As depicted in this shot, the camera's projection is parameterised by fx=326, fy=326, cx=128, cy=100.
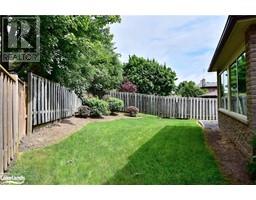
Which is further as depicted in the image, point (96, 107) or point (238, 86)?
point (96, 107)

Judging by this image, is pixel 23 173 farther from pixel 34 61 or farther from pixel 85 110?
pixel 85 110

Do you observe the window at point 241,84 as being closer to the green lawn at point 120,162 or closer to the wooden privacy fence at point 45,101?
the green lawn at point 120,162

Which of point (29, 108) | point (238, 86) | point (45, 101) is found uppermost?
point (238, 86)

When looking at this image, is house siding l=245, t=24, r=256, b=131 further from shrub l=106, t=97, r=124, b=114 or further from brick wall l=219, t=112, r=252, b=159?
shrub l=106, t=97, r=124, b=114

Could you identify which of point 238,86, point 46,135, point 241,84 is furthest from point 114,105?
point 241,84

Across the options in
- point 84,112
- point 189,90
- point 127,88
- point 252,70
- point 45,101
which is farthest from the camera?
point 189,90

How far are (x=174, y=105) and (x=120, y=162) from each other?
1260 centimetres

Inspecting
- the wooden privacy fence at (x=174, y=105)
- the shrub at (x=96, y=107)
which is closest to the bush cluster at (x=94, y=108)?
the shrub at (x=96, y=107)

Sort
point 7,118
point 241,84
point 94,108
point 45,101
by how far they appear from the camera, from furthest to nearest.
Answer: point 94,108 < point 45,101 < point 241,84 < point 7,118

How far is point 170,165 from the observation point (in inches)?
250

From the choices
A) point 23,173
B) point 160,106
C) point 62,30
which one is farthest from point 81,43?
point 160,106

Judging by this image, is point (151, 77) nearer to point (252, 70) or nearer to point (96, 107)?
point (96, 107)

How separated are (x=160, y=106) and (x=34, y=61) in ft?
34.8

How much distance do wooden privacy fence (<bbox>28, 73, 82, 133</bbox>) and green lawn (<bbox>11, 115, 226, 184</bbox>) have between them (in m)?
1.08
